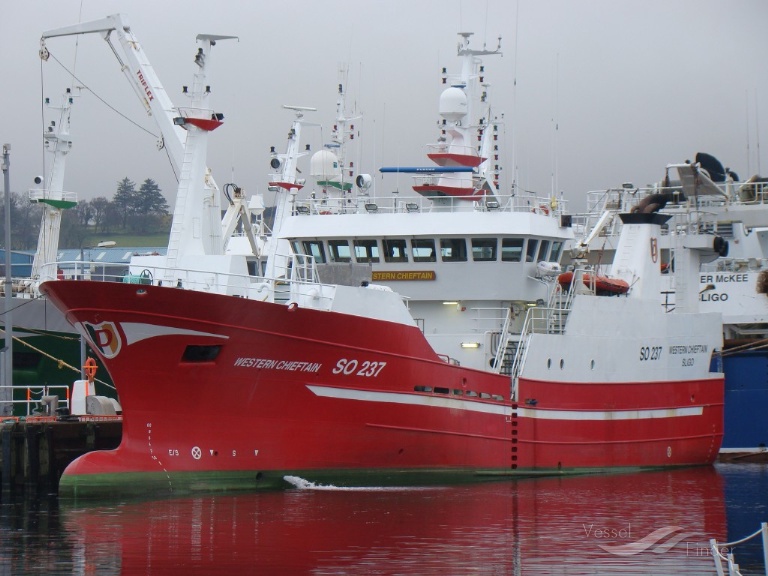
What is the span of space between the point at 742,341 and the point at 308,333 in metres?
13.7

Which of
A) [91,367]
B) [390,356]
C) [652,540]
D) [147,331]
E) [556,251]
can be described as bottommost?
[652,540]

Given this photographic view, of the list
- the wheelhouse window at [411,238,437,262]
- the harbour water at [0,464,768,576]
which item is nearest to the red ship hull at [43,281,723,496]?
the harbour water at [0,464,768,576]

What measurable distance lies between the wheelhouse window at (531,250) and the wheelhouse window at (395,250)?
7.93 ft

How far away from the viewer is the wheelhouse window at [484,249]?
80.4 feet

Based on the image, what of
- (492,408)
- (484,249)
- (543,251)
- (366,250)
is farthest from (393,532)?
(543,251)

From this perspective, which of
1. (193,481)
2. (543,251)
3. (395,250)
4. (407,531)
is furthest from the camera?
(543,251)

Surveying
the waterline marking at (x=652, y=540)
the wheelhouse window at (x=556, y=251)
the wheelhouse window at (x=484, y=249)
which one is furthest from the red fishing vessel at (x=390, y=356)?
the waterline marking at (x=652, y=540)

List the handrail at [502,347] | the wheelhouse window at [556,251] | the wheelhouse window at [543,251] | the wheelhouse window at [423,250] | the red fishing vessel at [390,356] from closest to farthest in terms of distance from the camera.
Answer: the red fishing vessel at [390,356] < the handrail at [502,347] < the wheelhouse window at [423,250] < the wheelhouse window at [543,251] < the wheelhouse window at [556,251]

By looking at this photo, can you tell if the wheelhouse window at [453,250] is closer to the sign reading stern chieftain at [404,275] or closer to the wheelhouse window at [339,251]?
the sign reading stern chieftain at [404,275]

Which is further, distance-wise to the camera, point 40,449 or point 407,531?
point 40,449

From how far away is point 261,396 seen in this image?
2011 centimetres

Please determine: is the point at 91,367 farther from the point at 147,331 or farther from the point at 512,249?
the point at 512,249

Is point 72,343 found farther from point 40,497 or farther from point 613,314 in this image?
point 613,314

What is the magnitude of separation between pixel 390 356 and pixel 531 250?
17.3ft
